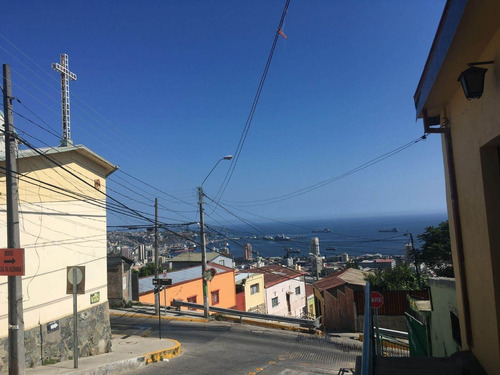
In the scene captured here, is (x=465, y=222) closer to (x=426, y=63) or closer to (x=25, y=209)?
(x=426, y=63)

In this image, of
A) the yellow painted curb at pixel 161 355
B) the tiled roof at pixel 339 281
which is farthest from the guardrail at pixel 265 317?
the yellow painted curb at pixel 161 355

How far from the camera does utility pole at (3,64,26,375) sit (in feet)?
26.8

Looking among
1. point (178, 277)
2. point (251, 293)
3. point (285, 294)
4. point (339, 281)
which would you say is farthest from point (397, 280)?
point (178, 277)

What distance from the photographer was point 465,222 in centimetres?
520

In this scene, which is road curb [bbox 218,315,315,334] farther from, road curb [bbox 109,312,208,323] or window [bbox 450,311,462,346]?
window [bbox 450,311,462,346]

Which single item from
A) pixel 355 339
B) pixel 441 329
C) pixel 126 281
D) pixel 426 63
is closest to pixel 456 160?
pixel 426 63

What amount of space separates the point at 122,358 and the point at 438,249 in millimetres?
29350

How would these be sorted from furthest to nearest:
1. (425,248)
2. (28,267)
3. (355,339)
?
(425,248), (355,339), (28,267)

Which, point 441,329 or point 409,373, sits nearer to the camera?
point 409,373

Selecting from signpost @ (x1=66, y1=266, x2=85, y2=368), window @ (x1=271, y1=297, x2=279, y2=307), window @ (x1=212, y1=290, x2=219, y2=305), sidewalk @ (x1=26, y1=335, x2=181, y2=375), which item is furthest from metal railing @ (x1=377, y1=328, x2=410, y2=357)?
window @ (x1=271, y1=297, x2=279, y2=307)

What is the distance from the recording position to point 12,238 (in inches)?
330

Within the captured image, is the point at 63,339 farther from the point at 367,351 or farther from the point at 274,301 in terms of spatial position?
the point at 274,301

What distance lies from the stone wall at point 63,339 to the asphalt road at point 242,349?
93.7 inches

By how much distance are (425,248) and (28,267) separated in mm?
33319
